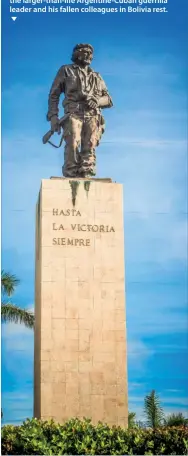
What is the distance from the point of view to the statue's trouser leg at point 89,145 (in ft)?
58.3

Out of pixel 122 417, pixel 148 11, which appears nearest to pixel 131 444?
pixel 122 417

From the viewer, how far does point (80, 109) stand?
18.3 m

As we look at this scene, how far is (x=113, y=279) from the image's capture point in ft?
54.9

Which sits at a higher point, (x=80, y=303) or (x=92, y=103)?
(x=92, y=103)

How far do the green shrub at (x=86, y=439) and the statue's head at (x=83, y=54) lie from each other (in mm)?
9361

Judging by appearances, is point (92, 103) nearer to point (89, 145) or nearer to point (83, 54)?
point (89, 145)

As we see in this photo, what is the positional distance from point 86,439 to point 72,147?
7.52m

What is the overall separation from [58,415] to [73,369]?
1.08 meters

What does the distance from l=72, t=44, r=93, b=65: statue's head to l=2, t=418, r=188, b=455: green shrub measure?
30.7 feet

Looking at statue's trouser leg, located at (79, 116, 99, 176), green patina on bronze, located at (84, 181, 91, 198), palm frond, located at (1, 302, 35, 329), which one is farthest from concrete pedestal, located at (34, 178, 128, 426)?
palm frond, located at (1, 302, 35, 329)

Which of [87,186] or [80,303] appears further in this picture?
[87,186]

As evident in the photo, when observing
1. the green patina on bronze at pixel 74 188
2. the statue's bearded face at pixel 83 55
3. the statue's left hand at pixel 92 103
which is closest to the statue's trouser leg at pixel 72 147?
the statue's left hand at pixel 92 103

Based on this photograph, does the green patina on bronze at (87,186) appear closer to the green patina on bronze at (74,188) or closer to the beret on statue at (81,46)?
the green patina on bronze at (74,188)

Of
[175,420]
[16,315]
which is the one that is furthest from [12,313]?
[175,420]
